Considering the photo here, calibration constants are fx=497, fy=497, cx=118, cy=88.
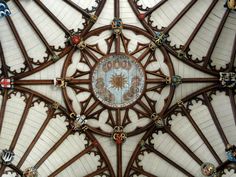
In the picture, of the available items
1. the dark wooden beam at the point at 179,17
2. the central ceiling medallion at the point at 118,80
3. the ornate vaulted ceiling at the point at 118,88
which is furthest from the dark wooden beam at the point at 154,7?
the central ceiling medallion at the point at 118,80

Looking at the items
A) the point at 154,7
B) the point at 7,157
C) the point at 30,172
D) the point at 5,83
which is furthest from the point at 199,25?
the point at 7,157

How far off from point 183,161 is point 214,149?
2021mm

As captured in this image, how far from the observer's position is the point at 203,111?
1160 inches

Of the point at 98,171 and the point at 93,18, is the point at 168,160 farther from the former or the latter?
the point at 93,18

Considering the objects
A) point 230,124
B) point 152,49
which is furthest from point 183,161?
point 152,49

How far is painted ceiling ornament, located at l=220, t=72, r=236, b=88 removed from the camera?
2859 cm

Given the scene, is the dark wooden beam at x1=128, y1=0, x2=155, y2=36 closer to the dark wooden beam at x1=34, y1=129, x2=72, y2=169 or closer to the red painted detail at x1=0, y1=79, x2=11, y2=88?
the dark wooden beam at x1=34, y1=129, x2=72, y2=169

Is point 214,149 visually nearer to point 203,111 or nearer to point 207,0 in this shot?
point 203,111

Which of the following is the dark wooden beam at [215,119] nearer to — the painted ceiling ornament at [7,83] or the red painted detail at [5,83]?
the painted ceiling ornament at [7,83]

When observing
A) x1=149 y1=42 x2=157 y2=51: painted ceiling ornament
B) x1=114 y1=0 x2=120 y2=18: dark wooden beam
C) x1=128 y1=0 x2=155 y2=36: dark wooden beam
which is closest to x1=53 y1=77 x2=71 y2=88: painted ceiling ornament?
x1=114 y1=0 x2=120 y2=18: dark wooden beam

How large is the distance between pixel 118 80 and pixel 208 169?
24.4ft

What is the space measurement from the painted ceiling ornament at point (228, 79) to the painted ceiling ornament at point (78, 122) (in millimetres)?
8370

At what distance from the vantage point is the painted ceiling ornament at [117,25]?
94.7ft

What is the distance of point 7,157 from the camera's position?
88.9ft
